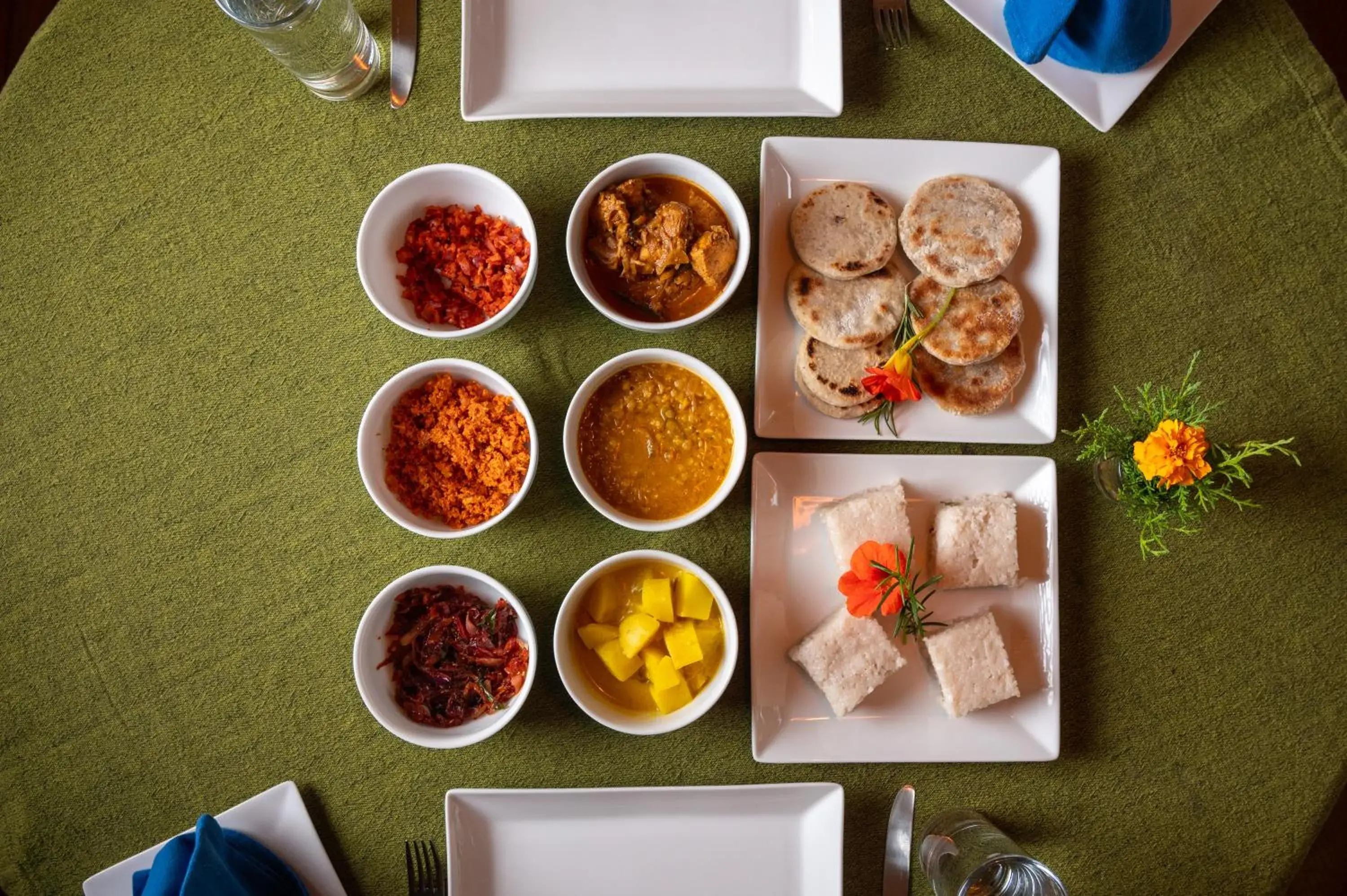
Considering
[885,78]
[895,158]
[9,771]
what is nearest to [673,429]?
[895,158]

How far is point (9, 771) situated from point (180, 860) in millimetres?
528

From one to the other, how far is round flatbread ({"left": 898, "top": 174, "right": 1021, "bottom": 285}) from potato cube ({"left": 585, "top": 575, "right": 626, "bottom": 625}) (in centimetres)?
102

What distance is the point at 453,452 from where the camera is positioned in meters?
1.95

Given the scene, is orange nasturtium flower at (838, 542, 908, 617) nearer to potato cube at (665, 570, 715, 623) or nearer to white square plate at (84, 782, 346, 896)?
potato cube at (665, 570, 715, 623)

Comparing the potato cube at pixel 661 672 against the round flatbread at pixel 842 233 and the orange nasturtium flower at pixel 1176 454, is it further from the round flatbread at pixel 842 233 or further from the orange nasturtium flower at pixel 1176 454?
the orange nasturtium flower at pixel 1176 454

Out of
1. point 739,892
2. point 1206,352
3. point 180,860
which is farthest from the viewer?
point 1206,352

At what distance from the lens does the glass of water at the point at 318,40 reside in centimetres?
187

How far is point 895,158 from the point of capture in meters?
2.08

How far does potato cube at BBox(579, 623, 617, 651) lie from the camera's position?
197cm

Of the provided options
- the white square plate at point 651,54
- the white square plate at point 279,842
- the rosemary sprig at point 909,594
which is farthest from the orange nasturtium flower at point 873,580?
the white square plate at point 279,842

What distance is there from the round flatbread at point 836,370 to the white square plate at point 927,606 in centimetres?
14

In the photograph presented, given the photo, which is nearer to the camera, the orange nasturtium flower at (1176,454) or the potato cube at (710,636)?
the orange nasturtium flower at (1176,454)

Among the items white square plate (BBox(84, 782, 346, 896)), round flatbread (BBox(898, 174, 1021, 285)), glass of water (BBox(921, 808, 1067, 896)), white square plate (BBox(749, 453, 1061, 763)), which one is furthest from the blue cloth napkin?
round flatbread (BBox(898, 174, 1021, 285))

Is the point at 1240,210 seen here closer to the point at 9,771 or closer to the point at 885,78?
the point at 885,78
